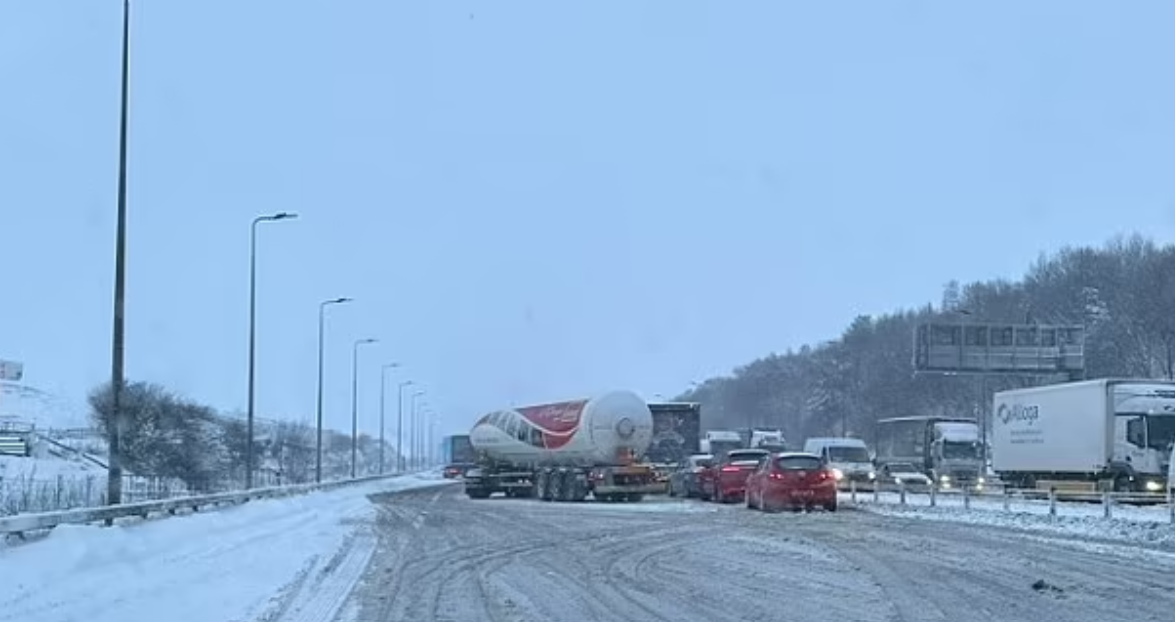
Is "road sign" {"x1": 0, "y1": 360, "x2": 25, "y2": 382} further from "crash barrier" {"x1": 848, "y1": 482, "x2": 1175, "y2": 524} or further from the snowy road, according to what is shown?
"crash barrier" {"x1": 848, "y1": 482, "x2": 1175, "y2": 524}

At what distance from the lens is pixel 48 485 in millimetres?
36000

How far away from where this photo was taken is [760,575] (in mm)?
19469

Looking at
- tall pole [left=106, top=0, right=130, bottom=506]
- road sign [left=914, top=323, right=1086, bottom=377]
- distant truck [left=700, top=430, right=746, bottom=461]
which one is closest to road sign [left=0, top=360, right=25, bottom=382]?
tall pole [left=106, top=0, right=130, bottom=506]

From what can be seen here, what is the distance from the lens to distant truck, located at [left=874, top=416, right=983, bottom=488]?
6538 centimetres

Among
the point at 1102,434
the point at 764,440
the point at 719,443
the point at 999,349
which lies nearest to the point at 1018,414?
the point at 1102,434

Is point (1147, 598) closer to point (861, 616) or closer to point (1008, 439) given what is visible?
point (861, 616)

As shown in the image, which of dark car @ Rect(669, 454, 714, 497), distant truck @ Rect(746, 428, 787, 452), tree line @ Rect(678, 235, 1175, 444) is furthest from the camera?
tree line @ Rect(678, 235, 1175, 444)

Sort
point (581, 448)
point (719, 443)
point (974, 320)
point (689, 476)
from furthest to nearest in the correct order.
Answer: point (974, 320)
point (719, 443)
point (689, 476)
point (581, 448)

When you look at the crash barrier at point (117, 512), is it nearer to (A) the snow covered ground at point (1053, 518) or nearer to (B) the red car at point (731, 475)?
(B) the red car at point (731, 475)

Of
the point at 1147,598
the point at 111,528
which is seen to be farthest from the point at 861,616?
the point at 111,528

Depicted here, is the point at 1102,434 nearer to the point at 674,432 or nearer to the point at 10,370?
the point at 674,432

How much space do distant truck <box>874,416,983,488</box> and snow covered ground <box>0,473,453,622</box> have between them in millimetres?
→ 39854

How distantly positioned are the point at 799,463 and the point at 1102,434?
13097 mm

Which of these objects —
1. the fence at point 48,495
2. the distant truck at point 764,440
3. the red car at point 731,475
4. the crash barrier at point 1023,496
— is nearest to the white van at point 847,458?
the crash barrier at point 1023,496
